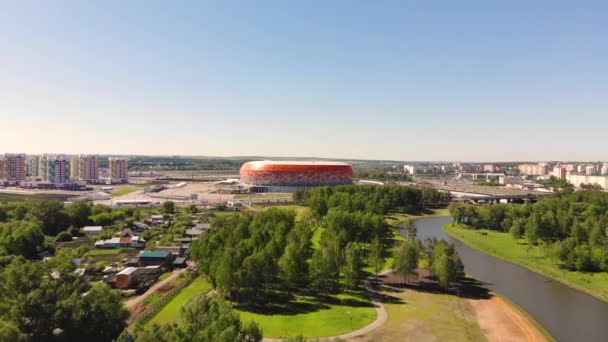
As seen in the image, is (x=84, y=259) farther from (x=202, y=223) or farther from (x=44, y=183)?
(x=44, y=183)

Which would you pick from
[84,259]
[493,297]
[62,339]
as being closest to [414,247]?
[493,297]

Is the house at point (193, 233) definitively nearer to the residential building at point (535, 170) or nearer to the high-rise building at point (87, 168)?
the high-rise building at point (87, 168)

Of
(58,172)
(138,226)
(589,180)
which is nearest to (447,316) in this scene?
(138,226)

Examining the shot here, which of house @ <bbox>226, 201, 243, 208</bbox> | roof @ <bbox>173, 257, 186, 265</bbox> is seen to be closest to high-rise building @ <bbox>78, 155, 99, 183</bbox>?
house @ <bbox>226, 201, 243, 208</bbox>

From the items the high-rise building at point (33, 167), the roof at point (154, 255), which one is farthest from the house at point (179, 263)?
the high-rise building at point (33, 167)

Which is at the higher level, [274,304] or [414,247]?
[414,247]
